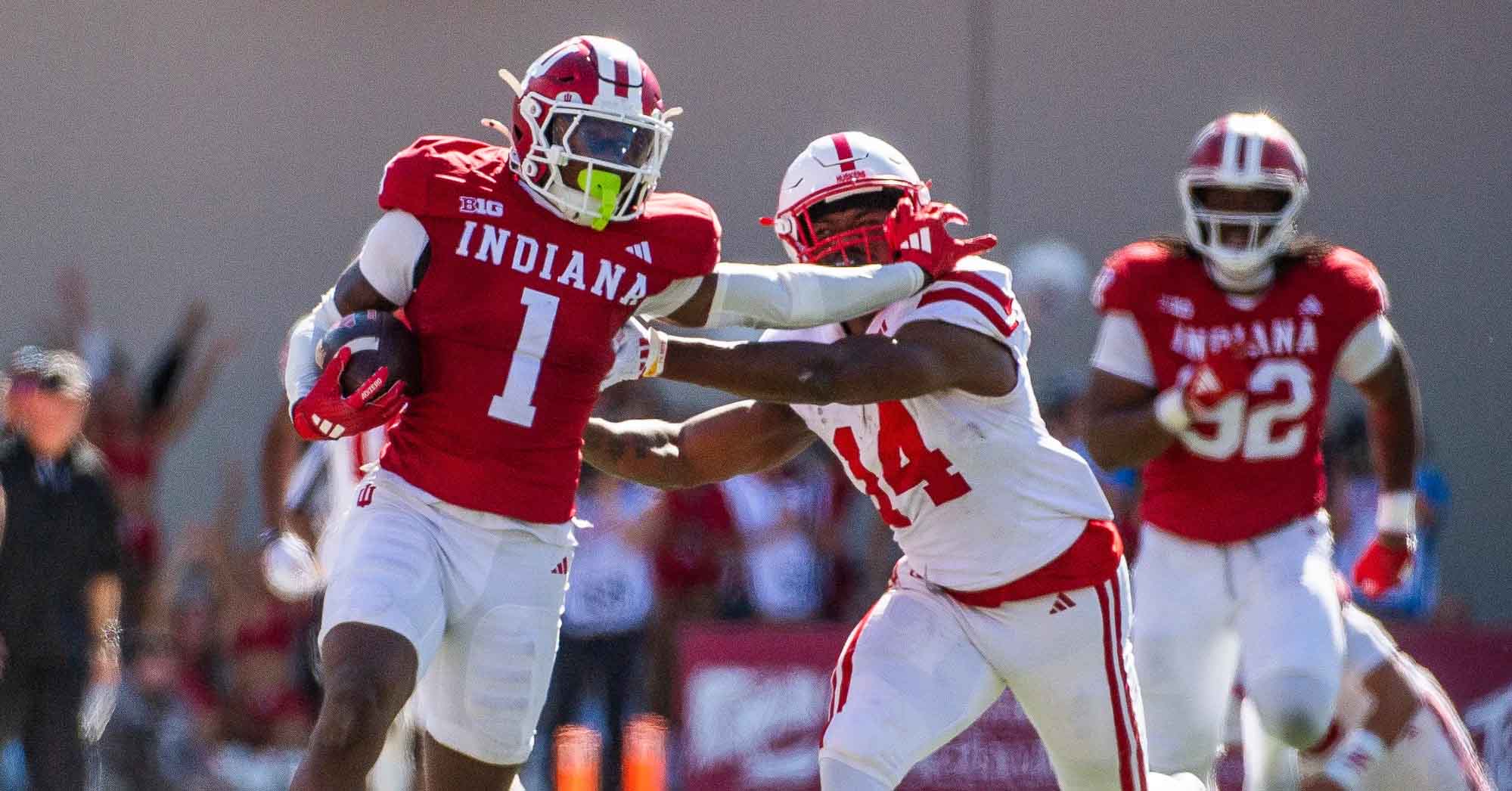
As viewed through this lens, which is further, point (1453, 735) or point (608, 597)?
point (608, 597)

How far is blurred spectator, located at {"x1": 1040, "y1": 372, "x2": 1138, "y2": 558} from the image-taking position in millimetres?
7996

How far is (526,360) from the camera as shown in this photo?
4.34 meters

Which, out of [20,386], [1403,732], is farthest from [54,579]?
[1403,732]

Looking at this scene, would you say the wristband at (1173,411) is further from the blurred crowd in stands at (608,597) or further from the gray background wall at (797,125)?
the gray background wall at (797,125)

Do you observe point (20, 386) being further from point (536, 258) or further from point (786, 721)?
point (536, 258)

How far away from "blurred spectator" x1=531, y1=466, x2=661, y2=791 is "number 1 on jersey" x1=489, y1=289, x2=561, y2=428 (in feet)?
11.7

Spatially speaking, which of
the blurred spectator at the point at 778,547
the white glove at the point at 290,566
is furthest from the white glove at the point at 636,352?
the blurred spectator at the point at 778,547

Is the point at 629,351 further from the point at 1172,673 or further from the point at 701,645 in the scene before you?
the point at 701,645

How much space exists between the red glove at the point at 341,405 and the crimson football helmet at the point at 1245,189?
8.48 ft

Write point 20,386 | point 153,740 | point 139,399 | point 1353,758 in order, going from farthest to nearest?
point 139,399, point 153,740, point 20,386, point 1353,758

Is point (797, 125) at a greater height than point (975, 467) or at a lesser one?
lesser

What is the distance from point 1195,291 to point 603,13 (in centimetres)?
496

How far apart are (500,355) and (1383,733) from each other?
276 cm

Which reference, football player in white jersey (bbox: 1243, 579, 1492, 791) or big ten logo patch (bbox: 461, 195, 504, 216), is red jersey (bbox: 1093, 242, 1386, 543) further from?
big ten logo patch (bbox: 461, 195, 504, 216)
